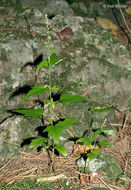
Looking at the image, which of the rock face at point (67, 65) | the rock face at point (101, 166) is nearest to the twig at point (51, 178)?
the rock face at point (101, 166)

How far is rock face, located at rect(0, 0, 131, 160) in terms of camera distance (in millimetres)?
2887

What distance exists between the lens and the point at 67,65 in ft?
10.5

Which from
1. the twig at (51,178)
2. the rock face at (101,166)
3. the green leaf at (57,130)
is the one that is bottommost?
the rock face at (101,166)

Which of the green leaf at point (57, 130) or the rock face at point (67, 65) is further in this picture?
the rock face at point (67, 65)

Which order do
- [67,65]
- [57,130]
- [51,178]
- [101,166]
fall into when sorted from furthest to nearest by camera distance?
[67,65] → [101,166] → [51,178] → [57,130]

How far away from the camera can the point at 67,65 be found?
10.5 feet

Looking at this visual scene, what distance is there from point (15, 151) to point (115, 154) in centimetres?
141

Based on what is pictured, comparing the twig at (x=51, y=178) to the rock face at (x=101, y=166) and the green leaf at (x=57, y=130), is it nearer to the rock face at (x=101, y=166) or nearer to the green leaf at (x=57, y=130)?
the rock face at (x=101, y=166)

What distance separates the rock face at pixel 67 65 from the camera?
2887 mm

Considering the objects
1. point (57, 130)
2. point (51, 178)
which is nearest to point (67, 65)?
point (57, 130)

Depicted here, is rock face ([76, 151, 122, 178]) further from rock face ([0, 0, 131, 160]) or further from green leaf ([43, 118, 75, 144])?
green leaf ([43, 118, 75, 144])

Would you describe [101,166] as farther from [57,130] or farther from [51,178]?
[57,130]

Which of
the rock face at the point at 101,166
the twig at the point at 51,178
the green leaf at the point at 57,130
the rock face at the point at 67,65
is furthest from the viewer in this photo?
the rock face at the point at 67,65

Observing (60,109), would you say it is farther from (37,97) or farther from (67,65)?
(67,65)
